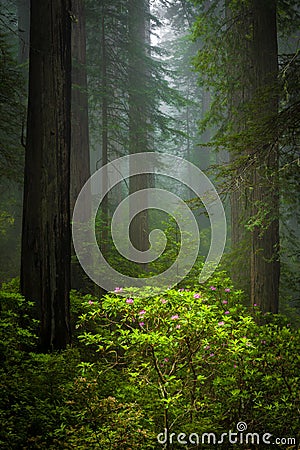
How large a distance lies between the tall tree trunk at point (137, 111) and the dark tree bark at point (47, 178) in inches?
267

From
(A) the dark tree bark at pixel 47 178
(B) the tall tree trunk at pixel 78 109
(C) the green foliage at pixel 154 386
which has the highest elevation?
(B) the tall tree trunk at pixel 78 109

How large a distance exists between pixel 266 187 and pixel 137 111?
736 centimetres

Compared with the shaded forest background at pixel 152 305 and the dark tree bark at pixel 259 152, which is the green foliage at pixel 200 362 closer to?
the shaded forest background at pixel 152 305

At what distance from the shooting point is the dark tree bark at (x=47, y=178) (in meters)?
5.97

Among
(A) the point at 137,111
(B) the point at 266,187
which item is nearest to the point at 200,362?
(B) the point at 266,187

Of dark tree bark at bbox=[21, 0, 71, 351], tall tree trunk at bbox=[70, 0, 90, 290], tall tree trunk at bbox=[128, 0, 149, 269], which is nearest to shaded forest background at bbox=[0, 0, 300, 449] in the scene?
dark tree bark at bbox=[21, 0, 71, 351]

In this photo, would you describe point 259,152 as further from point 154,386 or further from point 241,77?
point 154,386

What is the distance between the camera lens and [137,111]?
1338 cm

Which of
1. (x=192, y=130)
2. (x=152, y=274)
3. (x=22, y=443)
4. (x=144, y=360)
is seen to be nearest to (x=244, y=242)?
(x=152, y=274)

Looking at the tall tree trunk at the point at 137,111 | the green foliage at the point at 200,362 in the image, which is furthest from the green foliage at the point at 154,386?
the tall tree trunk at the point at 137,111

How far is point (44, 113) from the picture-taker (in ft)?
19.7

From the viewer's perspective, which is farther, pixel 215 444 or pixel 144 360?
pixel 144 360

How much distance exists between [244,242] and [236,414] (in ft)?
11.5

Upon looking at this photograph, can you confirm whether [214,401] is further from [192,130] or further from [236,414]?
[192,130]
